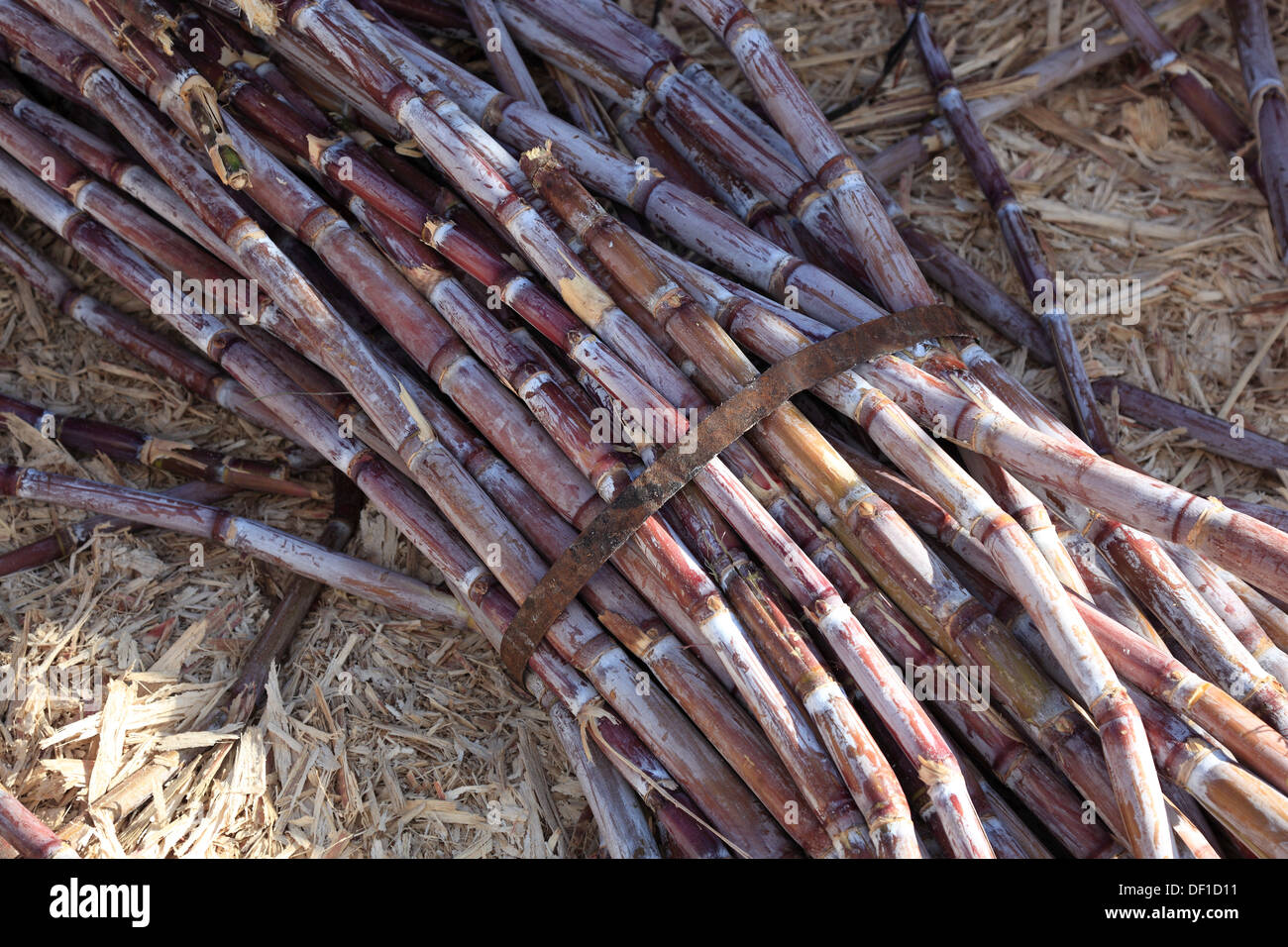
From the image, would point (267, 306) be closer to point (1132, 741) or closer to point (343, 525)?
point (343, 525)

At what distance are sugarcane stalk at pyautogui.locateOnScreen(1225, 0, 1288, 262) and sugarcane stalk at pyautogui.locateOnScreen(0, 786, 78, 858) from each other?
4.76 m

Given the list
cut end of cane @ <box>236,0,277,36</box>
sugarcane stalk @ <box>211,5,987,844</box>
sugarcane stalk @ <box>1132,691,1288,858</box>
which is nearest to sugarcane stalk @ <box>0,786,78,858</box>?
sugarcane stalk @ <box>211,5,987,844</box>

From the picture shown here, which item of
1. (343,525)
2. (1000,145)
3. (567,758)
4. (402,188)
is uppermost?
(1000,145)

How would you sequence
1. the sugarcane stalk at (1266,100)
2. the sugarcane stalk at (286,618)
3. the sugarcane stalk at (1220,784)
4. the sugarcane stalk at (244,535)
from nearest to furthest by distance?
1. the sugarcane stalk at (1220,784)
2. the sugarcane stalk at (286,618)
3. the sugarcane stalk at (244,535)
4. the sugarcane stalk at (1266,100)

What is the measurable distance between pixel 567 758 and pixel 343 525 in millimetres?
1295

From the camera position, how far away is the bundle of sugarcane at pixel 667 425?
9.37 feet

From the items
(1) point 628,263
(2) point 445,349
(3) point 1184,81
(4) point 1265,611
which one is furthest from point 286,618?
(3) point 1184,81

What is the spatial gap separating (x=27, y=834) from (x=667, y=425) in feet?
7.26

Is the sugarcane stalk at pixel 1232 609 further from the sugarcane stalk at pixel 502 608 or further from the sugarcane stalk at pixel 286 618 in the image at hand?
the sugarcane stalk at pixel 286 618

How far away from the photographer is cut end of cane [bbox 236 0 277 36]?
3.54m

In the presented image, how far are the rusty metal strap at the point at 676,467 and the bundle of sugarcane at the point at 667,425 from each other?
11 millimetres

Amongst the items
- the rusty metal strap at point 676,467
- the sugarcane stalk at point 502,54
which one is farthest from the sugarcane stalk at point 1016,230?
the sugarcane stalk at point 502,54

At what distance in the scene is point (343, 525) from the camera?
396 cm
